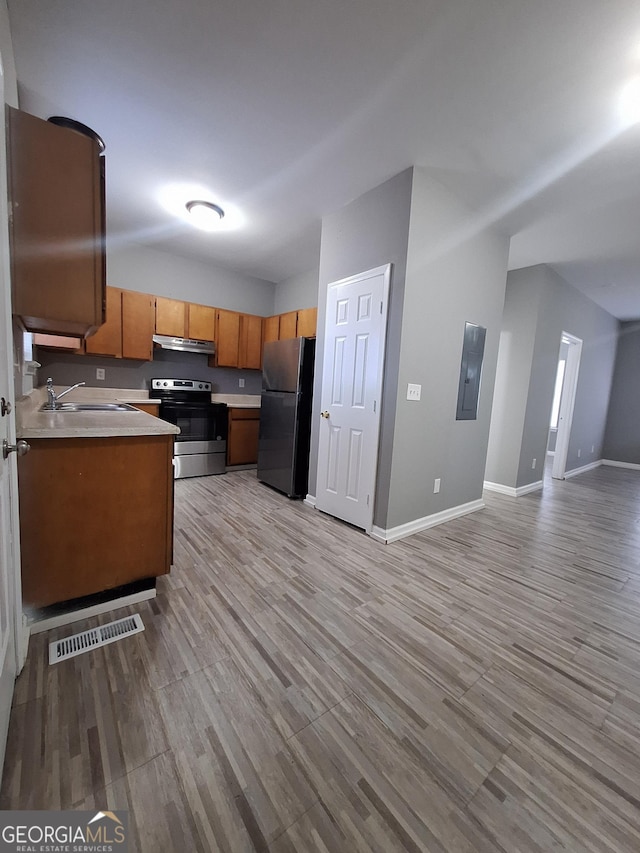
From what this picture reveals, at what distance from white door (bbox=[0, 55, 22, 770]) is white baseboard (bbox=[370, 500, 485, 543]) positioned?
7.02 feet

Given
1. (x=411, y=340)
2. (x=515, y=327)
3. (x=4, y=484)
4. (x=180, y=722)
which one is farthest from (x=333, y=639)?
(x=515, y=327)

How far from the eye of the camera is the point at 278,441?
369 cm

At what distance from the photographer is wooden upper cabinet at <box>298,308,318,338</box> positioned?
4.05 metres

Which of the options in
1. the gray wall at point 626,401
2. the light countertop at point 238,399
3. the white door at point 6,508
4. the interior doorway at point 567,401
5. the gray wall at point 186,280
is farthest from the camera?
the gray wall at point 626,401

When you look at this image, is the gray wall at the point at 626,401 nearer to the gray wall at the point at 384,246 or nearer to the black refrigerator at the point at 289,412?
the gray wall at the point at 384,246

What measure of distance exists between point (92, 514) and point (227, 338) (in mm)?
3365

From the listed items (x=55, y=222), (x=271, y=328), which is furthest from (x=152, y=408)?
(x=55, y=222)

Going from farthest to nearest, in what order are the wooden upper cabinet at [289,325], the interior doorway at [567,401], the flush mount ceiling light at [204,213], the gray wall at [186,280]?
the interior doorway at [567,401], the wooden upper cabinet at [289,325], the gray wall at [186,280], the flush mount ceiling light at [204,213]

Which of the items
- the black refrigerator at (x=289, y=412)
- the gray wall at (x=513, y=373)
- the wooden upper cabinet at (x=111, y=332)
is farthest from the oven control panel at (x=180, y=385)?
the gray wall at (x=513, y=373)

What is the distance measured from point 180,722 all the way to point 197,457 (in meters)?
3.21

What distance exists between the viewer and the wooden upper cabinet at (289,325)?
14.3 feet

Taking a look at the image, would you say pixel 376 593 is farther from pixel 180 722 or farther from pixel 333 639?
pixel 180 722

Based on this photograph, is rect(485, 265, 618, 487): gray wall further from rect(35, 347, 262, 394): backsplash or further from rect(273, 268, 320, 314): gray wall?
rect(35, 347, 262, 394): backsplash

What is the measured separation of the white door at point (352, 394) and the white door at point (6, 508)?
6.92 feet
